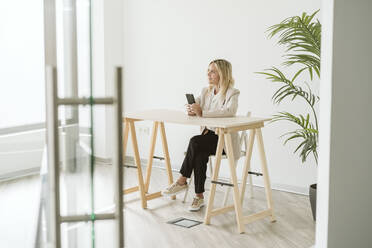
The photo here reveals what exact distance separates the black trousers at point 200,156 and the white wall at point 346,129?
1.50 meters

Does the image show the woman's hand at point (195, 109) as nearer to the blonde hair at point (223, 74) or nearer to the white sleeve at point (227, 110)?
the white sleeve at point (227, 110)

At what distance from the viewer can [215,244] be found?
364cm

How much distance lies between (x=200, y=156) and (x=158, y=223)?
0.68 meters

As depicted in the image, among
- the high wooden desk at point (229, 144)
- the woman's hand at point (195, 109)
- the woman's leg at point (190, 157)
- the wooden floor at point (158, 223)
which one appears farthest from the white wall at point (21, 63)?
the woman's leg at point (190, 157)

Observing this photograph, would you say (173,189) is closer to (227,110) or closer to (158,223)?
(158,223)

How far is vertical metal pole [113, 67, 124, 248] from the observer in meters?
1.33

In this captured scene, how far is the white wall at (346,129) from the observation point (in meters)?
2.88

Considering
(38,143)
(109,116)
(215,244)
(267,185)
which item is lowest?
(215,244)

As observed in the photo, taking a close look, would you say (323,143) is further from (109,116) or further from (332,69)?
(109,116)

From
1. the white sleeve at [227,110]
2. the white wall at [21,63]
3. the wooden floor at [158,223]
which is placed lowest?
the wooden floor at [158,223]

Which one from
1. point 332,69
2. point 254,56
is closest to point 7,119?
point 332,69

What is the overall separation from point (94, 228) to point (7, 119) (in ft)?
2.12

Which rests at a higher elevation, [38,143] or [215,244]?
[38,143]

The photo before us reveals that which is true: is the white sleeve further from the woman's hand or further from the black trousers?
the black trousers
